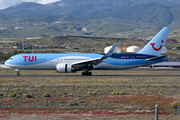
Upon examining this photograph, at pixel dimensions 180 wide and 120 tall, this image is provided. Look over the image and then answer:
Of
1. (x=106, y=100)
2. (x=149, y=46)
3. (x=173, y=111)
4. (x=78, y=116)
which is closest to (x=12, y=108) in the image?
(x=78, y=116)

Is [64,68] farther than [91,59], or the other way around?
[91,59]

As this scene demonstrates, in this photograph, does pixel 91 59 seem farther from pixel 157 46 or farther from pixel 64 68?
pixel 157 46

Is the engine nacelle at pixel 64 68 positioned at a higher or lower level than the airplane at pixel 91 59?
lower

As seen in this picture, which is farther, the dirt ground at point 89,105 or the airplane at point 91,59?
the airplane at point 91,59

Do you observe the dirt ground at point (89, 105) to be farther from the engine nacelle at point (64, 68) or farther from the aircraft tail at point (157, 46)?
the aircraft tail at point (157, 46)

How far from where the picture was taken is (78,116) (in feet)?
57.9

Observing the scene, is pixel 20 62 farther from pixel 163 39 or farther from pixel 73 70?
pixel 163 39

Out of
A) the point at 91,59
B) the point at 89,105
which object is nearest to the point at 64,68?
the point at 91,59

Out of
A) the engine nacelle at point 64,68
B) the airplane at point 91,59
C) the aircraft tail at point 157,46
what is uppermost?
the aircraft tail at point 157,46

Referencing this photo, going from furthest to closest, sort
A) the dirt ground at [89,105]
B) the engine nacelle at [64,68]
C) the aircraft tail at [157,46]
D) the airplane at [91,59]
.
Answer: the aircraft tail at [157,46], the airplane at [91,59], the engine nacelle at [64,68], the dirt ground at [89,105]

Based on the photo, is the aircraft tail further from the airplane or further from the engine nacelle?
the engine nacelle

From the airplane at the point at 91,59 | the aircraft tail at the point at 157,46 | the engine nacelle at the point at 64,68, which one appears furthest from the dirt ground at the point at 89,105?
the aircraft tail at the point at 157,46

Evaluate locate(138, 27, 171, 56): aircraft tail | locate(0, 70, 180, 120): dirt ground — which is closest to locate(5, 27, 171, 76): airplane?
Result: locate(138, 27, 171, 56): aircraft tail

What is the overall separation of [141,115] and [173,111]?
9.84 feet
